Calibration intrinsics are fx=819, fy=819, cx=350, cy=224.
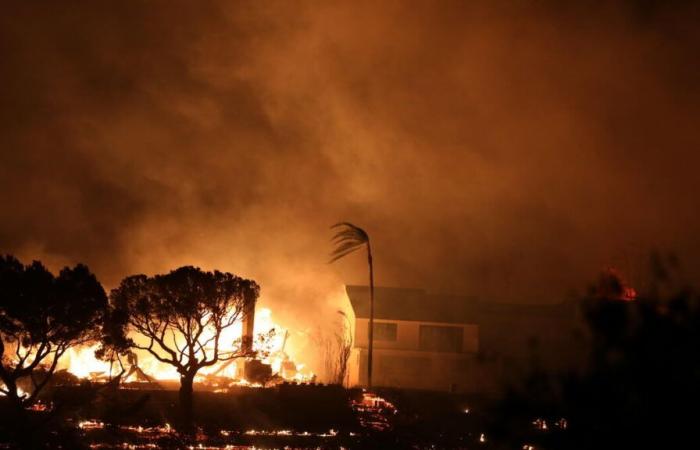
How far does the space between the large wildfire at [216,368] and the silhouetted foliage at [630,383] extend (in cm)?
2654

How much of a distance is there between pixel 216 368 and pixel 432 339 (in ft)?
42.8

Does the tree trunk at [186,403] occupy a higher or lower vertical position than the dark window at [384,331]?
lower

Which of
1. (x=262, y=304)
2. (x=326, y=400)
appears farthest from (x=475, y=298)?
(x=326, y=400)

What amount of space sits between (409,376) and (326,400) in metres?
16.0

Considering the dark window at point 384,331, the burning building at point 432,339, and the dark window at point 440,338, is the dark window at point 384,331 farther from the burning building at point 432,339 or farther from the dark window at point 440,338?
the dark window at point 440,338

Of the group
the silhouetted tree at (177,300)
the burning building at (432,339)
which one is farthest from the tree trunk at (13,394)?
the burning building at (432,339)

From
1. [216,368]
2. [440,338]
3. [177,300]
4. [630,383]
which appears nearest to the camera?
[630,383]

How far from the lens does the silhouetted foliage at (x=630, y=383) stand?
6922 mm

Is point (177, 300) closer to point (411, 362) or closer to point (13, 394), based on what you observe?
point (13, 394)

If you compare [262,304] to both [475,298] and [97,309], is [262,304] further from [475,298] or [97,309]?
[97,309]

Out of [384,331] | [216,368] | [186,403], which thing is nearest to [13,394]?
Result: [186,403]

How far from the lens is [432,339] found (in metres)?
47.8

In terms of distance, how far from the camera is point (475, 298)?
5466 cm

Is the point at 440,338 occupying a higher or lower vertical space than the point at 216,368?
higher
